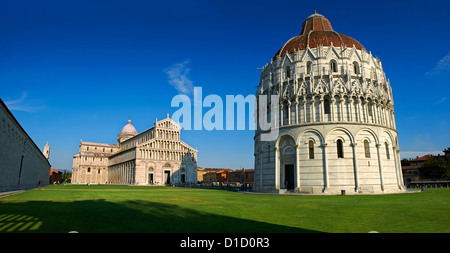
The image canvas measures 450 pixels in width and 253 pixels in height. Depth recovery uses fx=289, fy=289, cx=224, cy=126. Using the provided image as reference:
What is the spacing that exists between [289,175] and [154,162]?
58.6 m

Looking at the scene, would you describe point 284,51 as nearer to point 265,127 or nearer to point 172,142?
point 265,127

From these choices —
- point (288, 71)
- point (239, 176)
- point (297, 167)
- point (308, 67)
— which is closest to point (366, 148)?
point (297, 167)

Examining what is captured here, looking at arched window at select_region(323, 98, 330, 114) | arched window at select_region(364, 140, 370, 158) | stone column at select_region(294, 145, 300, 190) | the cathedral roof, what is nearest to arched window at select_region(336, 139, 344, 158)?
arched window at select_region(364, 140, 370, 158)

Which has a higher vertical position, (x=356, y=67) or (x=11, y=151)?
(x=356, y=67)

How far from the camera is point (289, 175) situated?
3572 cm

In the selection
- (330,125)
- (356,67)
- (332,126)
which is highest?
(356,67)

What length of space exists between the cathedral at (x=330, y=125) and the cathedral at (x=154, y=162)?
174 feet

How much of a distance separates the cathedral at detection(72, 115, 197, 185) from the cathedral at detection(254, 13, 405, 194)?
53087 millimetres

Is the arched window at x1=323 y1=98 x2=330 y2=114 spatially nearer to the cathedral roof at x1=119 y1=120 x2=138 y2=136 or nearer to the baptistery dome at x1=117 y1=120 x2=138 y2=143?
the baptistery dome at x1=117 y1=120 x2=138 y2=143

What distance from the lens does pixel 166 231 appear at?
8.86 meters

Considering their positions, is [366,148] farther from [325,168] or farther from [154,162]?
[154,162]

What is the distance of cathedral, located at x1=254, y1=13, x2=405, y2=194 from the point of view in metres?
32.5

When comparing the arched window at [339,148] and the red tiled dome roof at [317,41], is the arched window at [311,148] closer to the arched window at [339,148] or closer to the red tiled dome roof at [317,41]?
the arched window at [339,148]

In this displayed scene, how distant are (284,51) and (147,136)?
65303 millimetres
